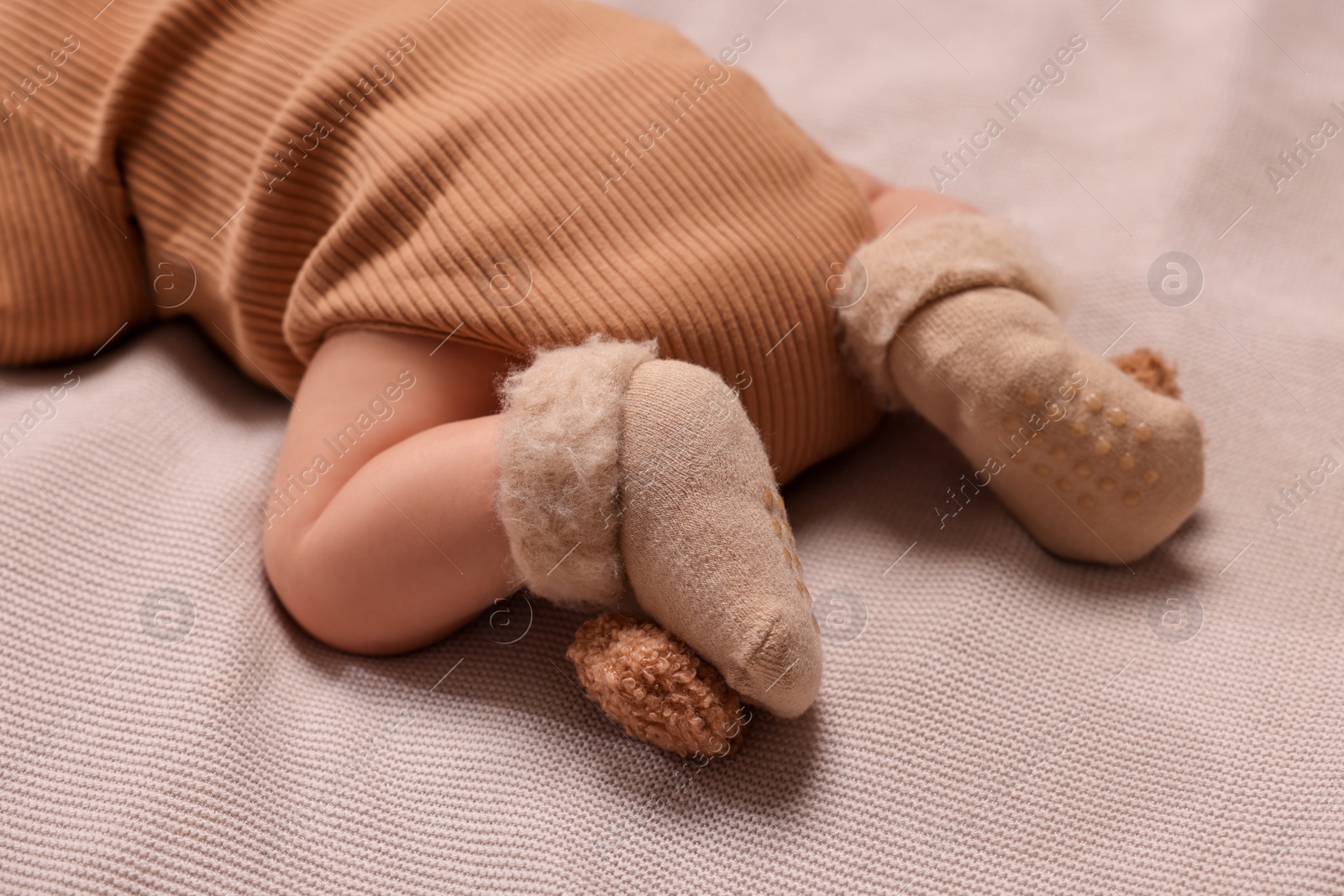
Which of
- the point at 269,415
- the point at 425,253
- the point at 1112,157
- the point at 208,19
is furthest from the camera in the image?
the point at 1112,157

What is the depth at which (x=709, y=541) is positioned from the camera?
69cm

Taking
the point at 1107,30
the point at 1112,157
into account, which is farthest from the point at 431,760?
the point at 1107,30

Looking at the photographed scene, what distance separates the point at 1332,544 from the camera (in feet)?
3.01

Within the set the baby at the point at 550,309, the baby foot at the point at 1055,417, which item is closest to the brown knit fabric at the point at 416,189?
the baby at the point at 550,309

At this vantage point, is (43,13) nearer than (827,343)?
No

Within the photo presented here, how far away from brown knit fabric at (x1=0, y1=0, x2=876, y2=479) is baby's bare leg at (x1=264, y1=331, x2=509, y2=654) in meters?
0.04

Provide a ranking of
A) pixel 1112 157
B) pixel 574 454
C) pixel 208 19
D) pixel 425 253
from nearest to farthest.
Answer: pixel 574 454 → pixel 425 253 → pixel 208 19 → pixel 1112 157

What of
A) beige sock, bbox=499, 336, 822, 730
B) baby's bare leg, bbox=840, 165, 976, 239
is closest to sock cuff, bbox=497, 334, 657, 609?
beige sock, bbox=499, 336, 822, 730

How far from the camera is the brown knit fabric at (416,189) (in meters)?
0.82

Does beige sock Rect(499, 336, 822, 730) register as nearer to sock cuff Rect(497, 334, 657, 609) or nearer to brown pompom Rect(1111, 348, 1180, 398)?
sock cuff Rect(497, 334, 657, 609)

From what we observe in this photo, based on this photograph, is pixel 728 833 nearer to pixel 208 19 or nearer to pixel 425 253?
pixel 425 253

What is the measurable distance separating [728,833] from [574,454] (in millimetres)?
321

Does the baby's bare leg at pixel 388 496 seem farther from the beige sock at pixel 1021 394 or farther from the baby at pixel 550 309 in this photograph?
the beige sock at pixel 1021 394

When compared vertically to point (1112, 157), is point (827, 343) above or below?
below
